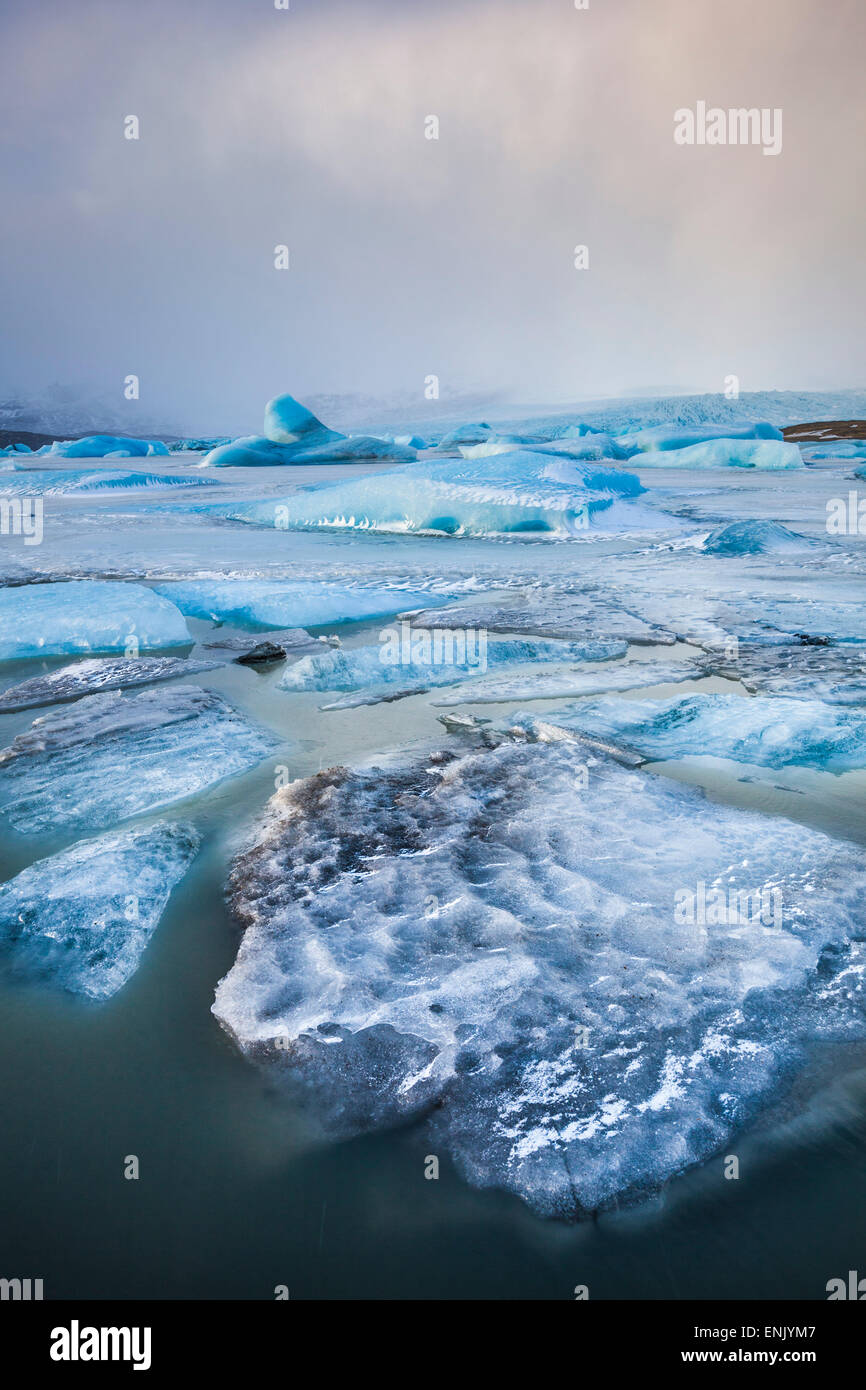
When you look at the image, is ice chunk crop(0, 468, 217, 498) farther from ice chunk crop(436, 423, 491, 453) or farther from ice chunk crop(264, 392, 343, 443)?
ice chunk crop(436, 423, 491, 453)

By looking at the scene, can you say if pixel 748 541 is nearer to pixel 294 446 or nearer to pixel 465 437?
pixel 294 446

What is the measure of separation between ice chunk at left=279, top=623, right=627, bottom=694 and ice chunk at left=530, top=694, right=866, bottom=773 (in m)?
0.63

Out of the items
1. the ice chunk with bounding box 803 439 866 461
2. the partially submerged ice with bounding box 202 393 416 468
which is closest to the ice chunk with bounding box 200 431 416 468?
the partially submerged ice with bounding box 202 393 416 468

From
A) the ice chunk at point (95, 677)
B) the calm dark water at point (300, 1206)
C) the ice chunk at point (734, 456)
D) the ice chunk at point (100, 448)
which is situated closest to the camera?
the calm dark water at point (300, 1206)

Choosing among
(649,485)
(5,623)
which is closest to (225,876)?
(5,623)

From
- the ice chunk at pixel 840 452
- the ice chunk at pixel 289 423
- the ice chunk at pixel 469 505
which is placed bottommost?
the ice chunk at pixel 469 505

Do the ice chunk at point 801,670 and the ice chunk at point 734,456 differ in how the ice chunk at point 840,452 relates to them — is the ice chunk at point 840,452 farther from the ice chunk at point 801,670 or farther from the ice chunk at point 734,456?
the ice chunk at point 801,670

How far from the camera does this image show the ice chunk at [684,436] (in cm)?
1978

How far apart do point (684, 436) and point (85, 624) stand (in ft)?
63.8

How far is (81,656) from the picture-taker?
342cm

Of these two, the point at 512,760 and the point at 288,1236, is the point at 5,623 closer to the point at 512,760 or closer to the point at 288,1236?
the point at 512,760

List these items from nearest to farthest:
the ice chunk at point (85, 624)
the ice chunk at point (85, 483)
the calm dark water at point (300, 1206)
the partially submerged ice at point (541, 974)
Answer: the calm dark water at point (300, 1206) < the partially submerged ice at point (541, 974) < the ice chunk at point (85, 624) < the ice chunk at point (85, 483)

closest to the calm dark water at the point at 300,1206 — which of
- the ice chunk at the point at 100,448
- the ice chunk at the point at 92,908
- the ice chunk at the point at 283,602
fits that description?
the ice chunk at the point at 92,908

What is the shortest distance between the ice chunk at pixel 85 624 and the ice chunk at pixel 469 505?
391cm
